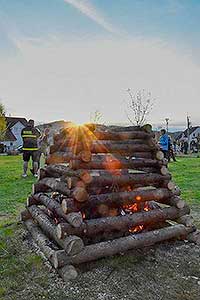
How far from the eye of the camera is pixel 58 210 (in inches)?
181

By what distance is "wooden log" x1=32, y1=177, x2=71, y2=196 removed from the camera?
460cm

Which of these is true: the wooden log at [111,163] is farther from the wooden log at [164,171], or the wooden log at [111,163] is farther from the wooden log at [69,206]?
the wooden log at [69,206]

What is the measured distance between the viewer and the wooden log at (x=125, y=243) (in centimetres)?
393

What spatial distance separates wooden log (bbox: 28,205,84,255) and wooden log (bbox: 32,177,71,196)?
36cm

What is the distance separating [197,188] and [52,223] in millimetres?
6063

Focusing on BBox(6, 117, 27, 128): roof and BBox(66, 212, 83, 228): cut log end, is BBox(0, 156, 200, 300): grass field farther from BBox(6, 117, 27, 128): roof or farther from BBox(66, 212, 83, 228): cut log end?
BBox(6, 117, 27, 128): roof

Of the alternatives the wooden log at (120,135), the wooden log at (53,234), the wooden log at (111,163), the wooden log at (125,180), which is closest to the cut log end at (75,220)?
the wooden log at (53,234)

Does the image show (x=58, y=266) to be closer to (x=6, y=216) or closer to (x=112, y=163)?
(x=112, y=163)

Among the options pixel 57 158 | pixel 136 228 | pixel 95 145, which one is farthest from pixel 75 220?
pixel 57 158

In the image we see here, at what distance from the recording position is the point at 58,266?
3793 millimetres

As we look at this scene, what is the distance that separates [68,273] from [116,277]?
1.90 feet

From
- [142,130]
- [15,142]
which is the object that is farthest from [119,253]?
[15,142]

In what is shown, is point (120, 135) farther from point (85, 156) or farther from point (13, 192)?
point (13, 192)

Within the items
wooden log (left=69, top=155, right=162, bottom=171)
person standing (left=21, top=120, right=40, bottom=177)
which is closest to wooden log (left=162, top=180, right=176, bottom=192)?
wooden log (left=69, top=155, right=162, bottom=171)
